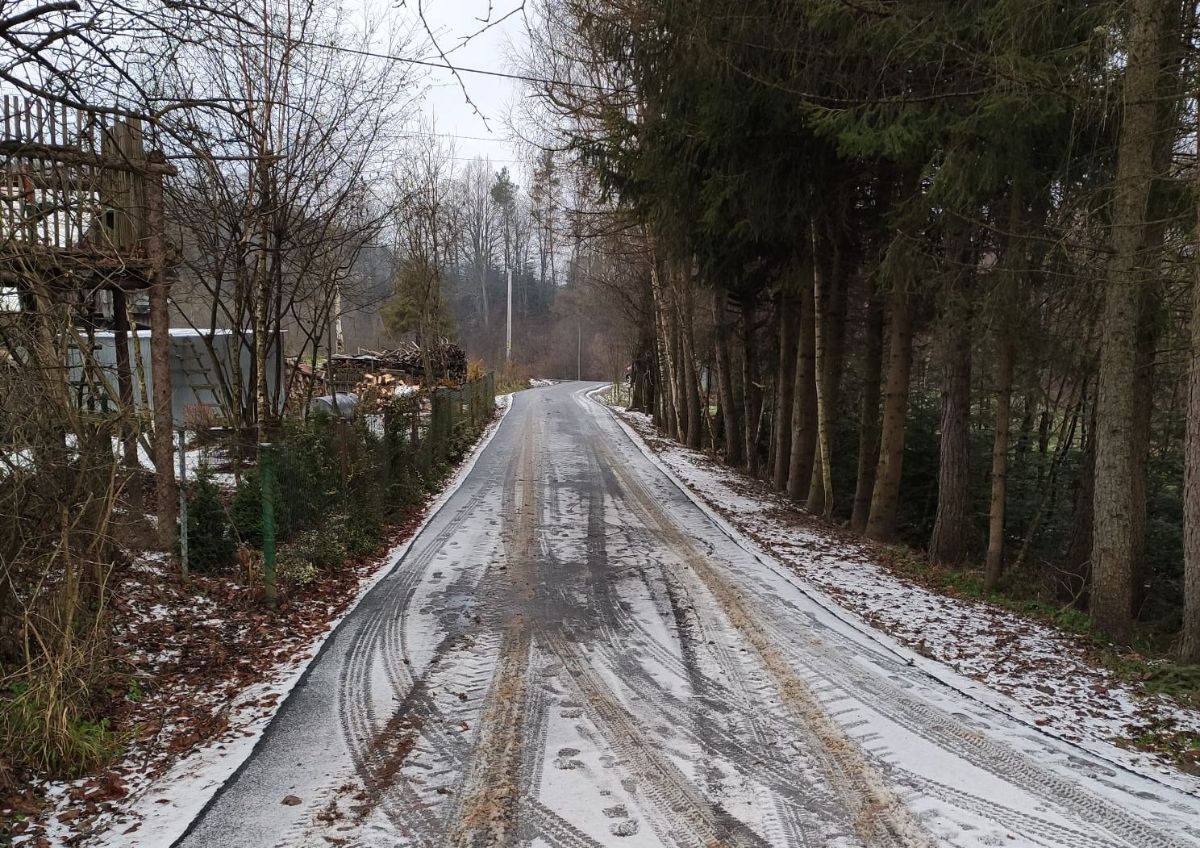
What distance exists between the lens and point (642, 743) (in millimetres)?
4531

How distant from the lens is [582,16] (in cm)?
996

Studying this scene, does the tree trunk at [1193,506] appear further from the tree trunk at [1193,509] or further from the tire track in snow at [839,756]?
the tire track in snow at [839,756]

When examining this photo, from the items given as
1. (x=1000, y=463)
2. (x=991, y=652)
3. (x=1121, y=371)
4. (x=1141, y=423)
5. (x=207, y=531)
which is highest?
(x=1121, y=371)

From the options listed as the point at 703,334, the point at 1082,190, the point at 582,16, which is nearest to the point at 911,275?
the point at 1082,190

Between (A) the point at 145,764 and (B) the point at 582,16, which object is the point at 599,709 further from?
(B) the point at 582,16

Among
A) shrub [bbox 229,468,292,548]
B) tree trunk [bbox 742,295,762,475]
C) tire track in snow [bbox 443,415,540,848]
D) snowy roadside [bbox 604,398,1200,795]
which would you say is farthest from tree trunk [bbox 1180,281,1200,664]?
tree trunk [bbox 742,295,762,475]

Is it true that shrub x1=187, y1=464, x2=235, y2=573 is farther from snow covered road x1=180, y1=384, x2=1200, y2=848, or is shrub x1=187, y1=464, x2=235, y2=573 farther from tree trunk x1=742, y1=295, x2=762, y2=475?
tree trunk x1=742, y1=295, x2=762, y2=475

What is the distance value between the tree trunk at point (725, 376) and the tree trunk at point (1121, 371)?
36.0 feet

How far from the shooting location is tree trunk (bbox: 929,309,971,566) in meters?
9.90

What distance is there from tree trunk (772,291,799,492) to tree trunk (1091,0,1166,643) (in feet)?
28.2

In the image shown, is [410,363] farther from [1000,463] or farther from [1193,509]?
[1193,509]

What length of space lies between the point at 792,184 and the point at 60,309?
8.51m

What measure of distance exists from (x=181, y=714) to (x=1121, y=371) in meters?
7.80

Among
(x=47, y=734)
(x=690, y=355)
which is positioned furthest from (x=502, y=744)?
(x=690, y=355)
